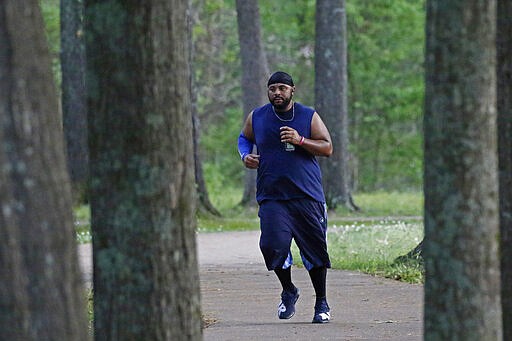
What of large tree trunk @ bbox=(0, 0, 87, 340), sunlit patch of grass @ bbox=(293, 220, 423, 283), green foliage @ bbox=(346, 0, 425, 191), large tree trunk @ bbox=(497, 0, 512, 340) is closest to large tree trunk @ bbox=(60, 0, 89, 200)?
sunlit patch of grass @ bbox=(293, 220, 423, 283)

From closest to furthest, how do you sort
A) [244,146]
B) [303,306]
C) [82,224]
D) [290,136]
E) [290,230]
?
[290,136] < [290,230] < [244,146] < [303,306] < [82,224]

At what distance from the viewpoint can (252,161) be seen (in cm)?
1055

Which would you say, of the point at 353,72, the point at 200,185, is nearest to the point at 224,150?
the point at 353,72

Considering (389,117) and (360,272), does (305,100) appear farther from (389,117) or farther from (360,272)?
(360,272)

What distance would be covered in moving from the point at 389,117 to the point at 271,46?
5192 mm

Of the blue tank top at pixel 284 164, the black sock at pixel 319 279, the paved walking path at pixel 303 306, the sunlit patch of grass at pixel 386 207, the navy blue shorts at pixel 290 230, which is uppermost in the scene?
the blue tank top at pixel 284 164

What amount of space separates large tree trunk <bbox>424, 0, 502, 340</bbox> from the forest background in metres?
33.0

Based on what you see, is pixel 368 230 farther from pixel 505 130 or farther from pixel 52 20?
pixel 52 20

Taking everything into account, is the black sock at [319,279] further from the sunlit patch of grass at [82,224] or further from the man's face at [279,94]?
the sunlit patch of grass at [82,224]

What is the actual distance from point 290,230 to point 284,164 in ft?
1.70

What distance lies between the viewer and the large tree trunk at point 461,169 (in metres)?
5.55

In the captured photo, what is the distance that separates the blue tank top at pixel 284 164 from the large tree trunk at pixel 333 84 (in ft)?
59.7


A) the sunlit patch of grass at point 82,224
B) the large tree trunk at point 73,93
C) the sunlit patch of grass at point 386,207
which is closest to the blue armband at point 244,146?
the sunlit patch of grass at point 82,224

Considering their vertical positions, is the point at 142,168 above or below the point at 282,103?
below
